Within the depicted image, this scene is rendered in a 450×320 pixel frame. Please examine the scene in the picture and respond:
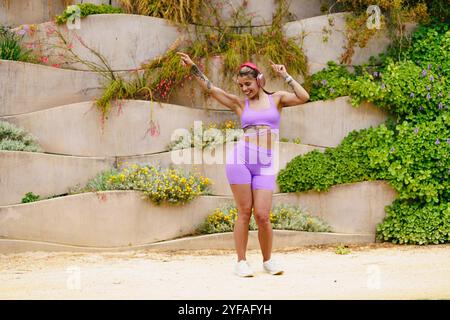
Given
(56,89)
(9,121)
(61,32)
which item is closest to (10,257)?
(9,121)

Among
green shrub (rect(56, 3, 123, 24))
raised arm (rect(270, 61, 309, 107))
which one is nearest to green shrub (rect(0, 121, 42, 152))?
green shrub (rect(56, 3, 123, 24))

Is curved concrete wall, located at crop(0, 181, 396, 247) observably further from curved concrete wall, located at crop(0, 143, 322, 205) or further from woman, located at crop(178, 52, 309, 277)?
woman, located at crop(178, 52, 309, 277)

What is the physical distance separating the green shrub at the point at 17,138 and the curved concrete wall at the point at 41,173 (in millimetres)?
152

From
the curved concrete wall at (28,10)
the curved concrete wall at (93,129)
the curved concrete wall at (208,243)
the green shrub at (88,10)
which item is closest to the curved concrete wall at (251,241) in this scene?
the curved concrete wall at (208,243)

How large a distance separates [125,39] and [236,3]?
1674 mm

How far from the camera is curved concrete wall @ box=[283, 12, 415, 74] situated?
30.7 ft

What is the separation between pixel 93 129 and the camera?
28.7 ft

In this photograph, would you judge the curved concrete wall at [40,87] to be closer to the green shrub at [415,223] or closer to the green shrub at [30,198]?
the green shrub at [30,198]

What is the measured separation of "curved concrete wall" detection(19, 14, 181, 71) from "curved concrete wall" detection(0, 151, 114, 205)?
58.0 inches

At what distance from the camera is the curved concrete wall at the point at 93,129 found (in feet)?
28.6

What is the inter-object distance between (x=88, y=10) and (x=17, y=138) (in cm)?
→ 204

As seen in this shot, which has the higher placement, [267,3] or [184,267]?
[267,3]
